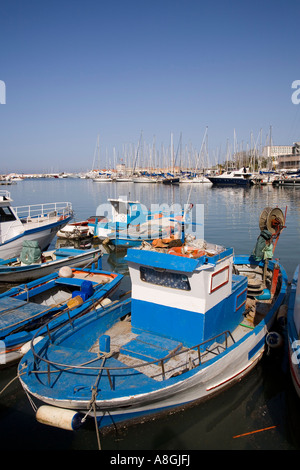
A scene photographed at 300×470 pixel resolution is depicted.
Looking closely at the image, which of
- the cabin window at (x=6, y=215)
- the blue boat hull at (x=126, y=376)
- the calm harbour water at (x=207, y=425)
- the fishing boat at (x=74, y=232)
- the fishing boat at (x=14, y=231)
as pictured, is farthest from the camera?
the fishing boat at (x=74, y=232)

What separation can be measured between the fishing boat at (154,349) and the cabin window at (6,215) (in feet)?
42.1

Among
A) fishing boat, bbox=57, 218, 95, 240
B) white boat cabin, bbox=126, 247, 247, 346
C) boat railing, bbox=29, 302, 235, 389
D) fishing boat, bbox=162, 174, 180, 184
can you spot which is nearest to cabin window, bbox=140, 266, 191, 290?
white boat cabin, bbox=126, 247, 247, 346

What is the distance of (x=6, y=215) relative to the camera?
18.9m

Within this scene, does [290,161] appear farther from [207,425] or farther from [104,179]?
[207,425]

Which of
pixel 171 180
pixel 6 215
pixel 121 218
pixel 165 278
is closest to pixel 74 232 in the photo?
pixel 121 218

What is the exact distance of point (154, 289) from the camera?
755 cm

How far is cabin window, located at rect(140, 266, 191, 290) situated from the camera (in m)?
7.11

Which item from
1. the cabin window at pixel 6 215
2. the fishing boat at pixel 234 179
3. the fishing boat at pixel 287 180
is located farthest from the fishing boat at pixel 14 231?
the fishing boat at pixel 287 180

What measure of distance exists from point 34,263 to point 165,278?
9.62 metres

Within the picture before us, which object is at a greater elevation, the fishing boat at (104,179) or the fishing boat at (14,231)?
the fishing boat at (104,179)

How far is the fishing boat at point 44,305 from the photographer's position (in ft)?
27.6

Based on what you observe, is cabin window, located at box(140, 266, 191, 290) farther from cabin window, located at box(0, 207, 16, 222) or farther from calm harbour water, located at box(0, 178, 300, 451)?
cabin window, located at box(0, 207, 16, 222)

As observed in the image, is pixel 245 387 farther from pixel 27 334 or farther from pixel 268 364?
pixel 27 334

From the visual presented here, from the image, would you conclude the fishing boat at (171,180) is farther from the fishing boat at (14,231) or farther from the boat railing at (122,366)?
the boat railing at (122,366)
